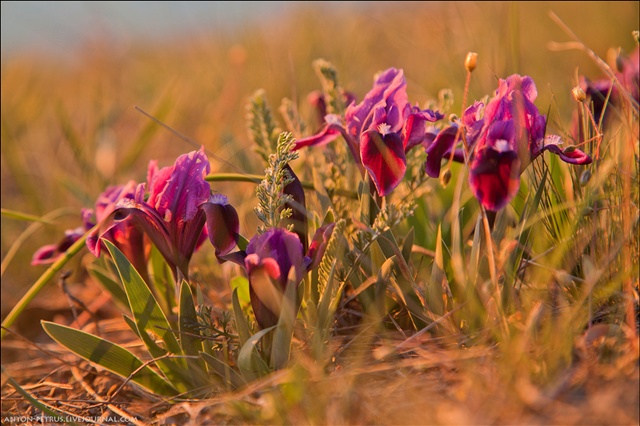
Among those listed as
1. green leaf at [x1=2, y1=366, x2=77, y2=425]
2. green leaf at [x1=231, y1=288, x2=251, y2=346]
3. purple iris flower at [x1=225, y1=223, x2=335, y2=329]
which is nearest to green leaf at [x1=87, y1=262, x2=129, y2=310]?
green leaf at [x1=2, y1=366, x2=77, y2=425]

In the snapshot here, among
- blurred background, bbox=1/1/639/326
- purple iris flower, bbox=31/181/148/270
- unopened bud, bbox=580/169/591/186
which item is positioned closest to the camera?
unopened bud, bbox=580/169/591/186

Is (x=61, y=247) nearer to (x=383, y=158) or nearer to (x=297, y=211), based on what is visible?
(x=297, y=211)

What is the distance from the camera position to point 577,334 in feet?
4.53

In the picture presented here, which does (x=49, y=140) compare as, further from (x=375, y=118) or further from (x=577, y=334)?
(x=577, y=334)

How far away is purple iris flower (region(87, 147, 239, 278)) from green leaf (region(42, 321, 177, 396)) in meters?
0.23

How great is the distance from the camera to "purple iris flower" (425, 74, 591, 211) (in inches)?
54.2

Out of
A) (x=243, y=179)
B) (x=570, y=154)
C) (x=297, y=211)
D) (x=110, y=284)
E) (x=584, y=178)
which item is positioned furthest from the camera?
(x=110, y=284)

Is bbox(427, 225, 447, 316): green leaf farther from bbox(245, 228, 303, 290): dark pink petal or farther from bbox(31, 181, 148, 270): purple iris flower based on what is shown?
bbox(31, 181, 148, 270): purple iris flower

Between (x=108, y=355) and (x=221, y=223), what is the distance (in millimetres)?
518

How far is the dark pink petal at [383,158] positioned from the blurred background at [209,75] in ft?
2.80

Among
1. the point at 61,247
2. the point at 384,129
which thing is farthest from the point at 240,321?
the point at 61,247

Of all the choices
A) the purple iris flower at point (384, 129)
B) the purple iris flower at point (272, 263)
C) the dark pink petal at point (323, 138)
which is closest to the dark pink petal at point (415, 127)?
the purple iris flower at point (384, 129)

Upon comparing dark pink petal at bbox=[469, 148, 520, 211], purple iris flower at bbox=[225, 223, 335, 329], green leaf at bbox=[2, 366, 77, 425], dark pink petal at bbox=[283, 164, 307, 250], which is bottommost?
green leaf at bbox=[2, 366, 77, 425]

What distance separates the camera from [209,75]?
190 inches
